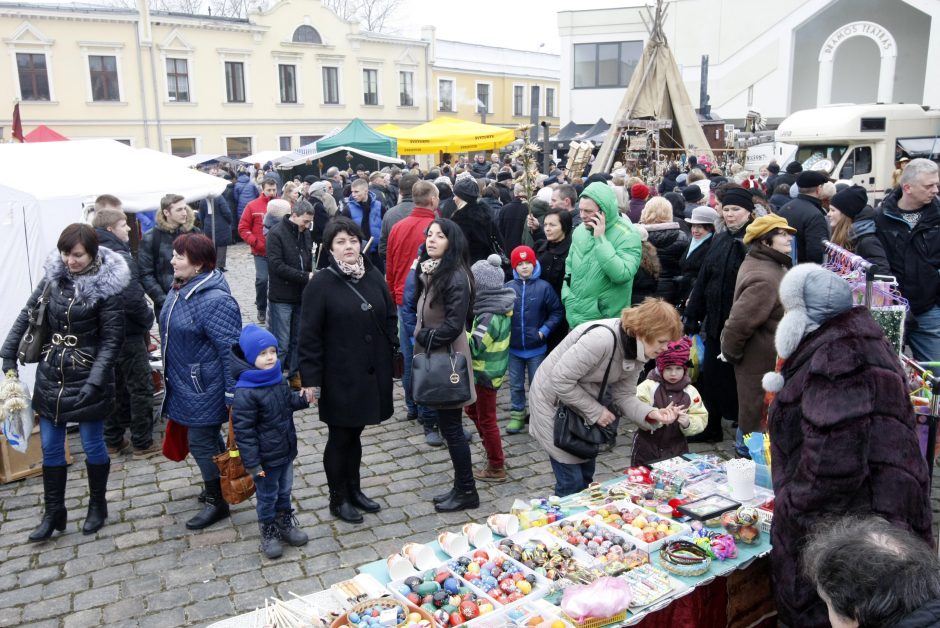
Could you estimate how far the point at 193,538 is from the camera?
495 cm

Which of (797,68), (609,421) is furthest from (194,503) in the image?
(797,68)

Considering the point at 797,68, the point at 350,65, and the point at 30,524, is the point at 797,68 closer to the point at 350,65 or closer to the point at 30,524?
the point at 350,65

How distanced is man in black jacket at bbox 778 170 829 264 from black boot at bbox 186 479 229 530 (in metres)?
5.13

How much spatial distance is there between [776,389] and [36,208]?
6161mm

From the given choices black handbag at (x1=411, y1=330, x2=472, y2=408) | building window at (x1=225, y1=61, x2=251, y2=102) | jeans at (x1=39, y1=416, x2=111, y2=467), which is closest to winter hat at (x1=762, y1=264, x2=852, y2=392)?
black handbag at (x1=411, y1=330, x2=472, y2=408)

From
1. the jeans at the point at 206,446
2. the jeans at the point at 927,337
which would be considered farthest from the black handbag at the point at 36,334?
the jeans at the point at 927,337

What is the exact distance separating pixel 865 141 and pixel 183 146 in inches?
1125

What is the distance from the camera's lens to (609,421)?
4176 millimetres

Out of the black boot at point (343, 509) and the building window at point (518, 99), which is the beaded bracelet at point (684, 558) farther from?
the building window at point (518, 99)

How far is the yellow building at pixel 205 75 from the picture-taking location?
31625mm

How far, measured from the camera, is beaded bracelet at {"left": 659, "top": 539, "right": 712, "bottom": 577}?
3238mm

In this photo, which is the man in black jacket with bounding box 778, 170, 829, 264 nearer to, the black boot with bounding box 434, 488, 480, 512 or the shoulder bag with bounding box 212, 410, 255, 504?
the black boot with bounding box 434, 488, 480, 512

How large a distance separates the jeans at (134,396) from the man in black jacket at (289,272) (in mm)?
1598

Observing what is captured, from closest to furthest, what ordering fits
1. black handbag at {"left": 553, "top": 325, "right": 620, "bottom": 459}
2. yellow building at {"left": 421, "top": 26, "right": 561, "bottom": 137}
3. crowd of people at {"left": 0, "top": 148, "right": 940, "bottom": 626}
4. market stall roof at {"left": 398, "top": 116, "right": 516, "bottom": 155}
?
1. crowd of people at {"left": 0, "top": 148, "right": 940, "bottom": 626}
2. black handbag at {"left": 553, "top": 325, "right": 620, "bottom": 459}
3. market stall roof at {"left": 398, "top": 116, "right": 516, "bottom": 155}
4. yellow building at {"left": 421, "top": 26, "right": 561, "bottom": 137}
